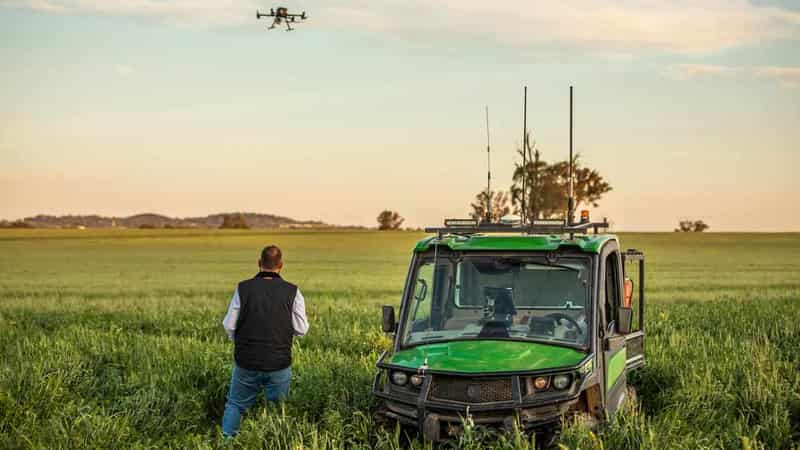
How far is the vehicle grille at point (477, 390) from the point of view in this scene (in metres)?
8.09

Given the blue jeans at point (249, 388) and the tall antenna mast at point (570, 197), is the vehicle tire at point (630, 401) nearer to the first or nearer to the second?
the tall antenna mast at point (570, 197)

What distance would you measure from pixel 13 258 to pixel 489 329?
58311 mm

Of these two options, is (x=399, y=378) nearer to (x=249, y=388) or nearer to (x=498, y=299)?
(x=498, y=299)

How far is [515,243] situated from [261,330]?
275 cm

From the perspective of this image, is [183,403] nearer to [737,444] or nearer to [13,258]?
[737,444]

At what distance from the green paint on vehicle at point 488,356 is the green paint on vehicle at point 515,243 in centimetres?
86

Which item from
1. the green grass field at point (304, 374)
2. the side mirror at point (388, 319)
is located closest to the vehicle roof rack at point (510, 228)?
the side mirror at point (388, 319)

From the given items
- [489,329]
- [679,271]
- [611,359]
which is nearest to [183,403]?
[489,329]

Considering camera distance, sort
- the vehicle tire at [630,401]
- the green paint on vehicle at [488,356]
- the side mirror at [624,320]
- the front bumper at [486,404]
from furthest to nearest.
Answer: the vehicle tire at [630,401] → the side mirror at [624,320] → the green paint on vehicle at [488,356] → the front bumper at [486,404]

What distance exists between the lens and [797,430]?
10.1m

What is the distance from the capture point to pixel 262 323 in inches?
394

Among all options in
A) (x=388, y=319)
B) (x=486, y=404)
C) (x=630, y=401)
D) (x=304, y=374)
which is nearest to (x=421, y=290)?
(x=388, y=319)

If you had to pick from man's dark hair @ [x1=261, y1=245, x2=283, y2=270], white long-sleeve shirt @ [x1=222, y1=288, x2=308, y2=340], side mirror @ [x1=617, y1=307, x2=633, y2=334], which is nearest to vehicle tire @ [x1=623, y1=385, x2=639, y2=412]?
side mirror @ [x1=617, y1=307, x2=633, y2=334]

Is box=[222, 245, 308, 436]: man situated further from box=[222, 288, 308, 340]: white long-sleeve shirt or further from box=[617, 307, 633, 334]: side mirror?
box=[617, 307, 633, 334]: side mirror
